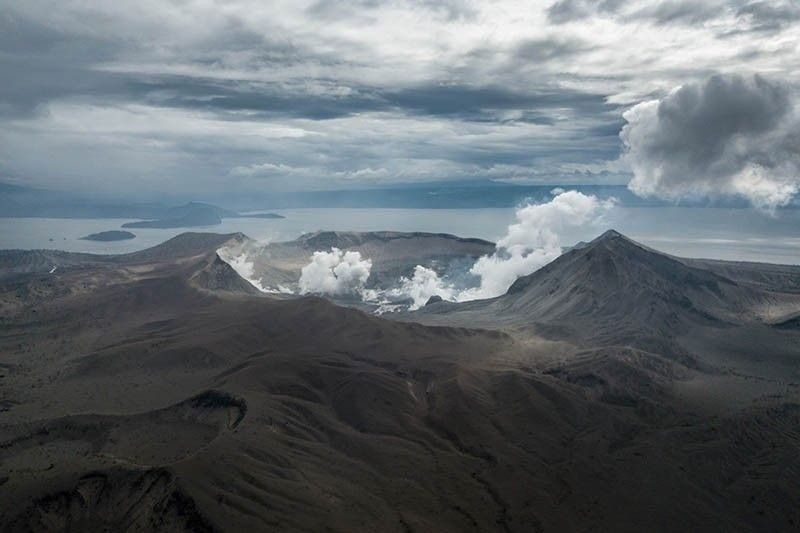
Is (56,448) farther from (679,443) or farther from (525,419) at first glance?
(679,443)

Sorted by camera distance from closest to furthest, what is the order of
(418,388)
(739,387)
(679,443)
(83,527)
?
1. (83,527)
2. (679,443)
3. (418,388)
4. (739,387)

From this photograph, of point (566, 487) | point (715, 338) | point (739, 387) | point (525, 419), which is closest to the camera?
point (566, 487)

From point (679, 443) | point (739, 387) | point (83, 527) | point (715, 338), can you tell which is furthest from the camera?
point (715, 338)

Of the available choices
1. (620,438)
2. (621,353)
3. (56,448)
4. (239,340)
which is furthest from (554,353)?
(56,448)

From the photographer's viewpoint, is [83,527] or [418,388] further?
[418,388]

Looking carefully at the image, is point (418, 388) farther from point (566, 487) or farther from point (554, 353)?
point (554, 353)

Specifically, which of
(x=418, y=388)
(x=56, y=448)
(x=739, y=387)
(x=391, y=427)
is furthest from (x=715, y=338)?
(x=56, y=448)
